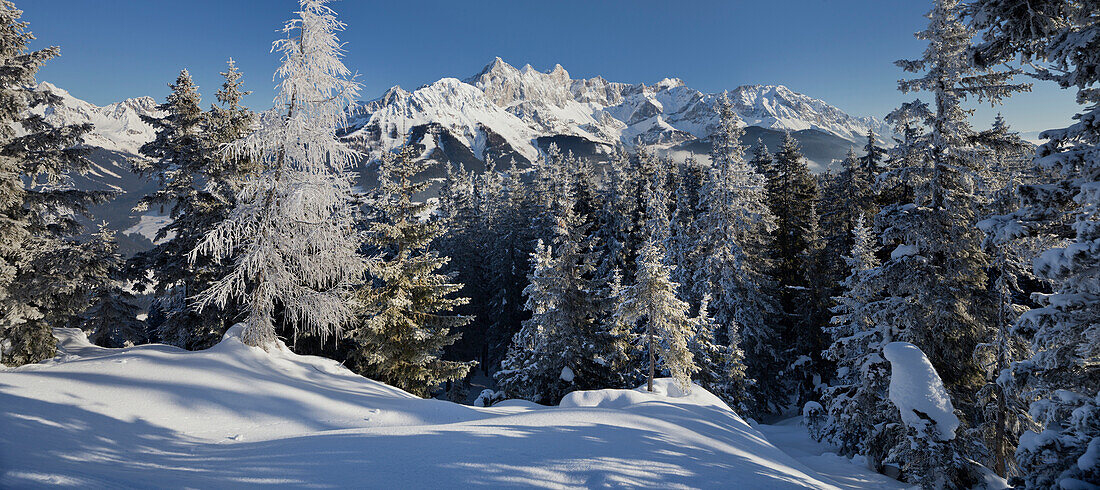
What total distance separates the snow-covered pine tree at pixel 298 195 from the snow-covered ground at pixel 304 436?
1.83 m

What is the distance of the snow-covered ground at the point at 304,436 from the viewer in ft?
18.4

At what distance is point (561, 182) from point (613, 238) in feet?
24.6

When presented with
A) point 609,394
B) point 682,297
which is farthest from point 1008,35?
A: point 682,297

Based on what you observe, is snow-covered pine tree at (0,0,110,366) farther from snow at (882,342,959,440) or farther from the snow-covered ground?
snow at (882,342,959,440)

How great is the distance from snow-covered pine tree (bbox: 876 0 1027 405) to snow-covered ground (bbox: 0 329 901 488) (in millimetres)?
6068

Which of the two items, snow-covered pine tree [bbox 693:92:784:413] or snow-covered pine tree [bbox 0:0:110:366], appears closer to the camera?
snow-covered pine tree [bbox 0:0:110:366]

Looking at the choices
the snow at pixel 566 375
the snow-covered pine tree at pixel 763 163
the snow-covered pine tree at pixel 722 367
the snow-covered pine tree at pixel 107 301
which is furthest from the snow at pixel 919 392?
the snow-covered pine tree at pixel 763 163

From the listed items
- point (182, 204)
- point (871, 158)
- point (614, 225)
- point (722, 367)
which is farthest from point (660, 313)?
point (871, 158)

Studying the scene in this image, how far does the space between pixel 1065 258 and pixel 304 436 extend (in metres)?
11.3

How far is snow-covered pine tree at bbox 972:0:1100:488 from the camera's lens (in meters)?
5.08

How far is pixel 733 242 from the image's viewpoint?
24.1 metres

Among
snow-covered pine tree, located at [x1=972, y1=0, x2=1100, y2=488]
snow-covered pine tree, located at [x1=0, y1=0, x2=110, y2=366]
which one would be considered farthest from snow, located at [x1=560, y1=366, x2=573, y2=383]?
snow-covered pine tree, located at [x1=0, y1=0, x2=110, y2=366]

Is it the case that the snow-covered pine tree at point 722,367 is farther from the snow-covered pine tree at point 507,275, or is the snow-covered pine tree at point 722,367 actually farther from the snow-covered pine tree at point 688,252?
the snow-covered pine tree at point 507,275

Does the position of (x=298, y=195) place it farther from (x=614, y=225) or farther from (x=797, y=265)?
(x=797, y=265)
